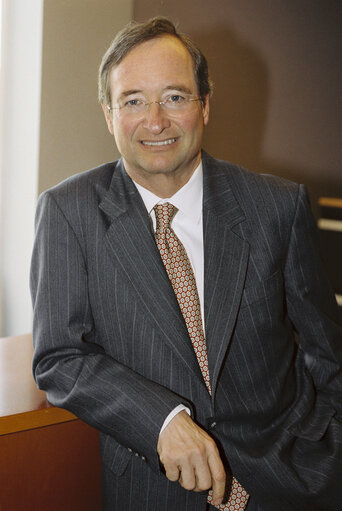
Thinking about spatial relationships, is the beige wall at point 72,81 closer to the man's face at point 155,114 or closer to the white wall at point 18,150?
the white wall at point 18,150

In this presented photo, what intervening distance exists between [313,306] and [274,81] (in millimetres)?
2317

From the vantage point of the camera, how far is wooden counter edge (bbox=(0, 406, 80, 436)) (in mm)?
1335

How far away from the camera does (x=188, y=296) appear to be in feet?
4.85

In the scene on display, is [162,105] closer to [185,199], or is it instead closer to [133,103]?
[133,103]

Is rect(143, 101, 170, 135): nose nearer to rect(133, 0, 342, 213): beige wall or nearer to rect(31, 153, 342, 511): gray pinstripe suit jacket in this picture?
rect(31, 153, 342, 511): gray pinstripe suit jacket

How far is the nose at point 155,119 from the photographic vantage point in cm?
152

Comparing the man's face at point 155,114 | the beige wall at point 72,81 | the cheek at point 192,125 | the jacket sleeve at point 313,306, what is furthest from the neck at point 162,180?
the beige wall at point 72,81

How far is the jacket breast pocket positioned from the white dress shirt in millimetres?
114

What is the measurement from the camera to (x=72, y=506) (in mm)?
1481

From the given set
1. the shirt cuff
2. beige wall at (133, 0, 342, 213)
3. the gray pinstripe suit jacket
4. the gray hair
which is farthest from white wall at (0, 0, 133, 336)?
the shirt cuff

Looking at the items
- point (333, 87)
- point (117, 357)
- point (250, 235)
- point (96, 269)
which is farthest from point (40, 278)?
point (333, 87)

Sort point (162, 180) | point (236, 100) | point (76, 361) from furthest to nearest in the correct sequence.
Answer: point (236, 100)
point (162, 180)
point (76, 361)

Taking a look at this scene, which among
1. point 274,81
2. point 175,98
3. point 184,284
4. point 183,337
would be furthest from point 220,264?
point 274,81

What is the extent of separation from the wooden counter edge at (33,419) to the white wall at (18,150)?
1.30 m
